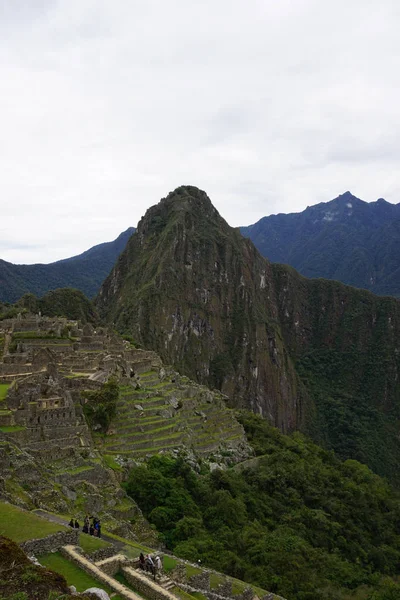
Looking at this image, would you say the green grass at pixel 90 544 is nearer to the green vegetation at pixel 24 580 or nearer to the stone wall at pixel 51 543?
the stone wall at pixel 51 543

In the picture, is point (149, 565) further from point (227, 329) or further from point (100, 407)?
point (227, 329)

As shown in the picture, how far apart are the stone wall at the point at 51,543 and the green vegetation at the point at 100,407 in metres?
18.4

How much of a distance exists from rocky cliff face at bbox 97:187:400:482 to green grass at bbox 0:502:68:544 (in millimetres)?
107502

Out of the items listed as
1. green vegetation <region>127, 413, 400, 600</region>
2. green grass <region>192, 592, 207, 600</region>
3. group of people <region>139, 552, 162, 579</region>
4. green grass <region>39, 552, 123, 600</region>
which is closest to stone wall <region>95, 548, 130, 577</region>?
group of people <region>139, 552, 162, 579</region>

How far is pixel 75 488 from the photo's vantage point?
22891 mm

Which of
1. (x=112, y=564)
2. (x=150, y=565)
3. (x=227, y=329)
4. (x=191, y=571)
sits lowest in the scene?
(x=191, y=571)

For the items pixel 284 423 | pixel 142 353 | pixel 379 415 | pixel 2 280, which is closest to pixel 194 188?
pixel 2 280

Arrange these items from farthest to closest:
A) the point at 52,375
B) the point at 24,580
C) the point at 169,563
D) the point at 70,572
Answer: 1. the point at 52,375
2. the point at 169,563
3. the point at 70,572
4. the point at 24,580

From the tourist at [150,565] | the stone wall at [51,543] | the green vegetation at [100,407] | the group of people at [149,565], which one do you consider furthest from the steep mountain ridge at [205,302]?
the stone wall at [51,543]

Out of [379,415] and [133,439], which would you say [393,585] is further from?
[379,415]

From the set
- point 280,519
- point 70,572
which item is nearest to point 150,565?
point 70,572

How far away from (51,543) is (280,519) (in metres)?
25.2

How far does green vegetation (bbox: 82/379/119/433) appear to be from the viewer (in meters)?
32.2

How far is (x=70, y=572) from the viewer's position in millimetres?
12391
